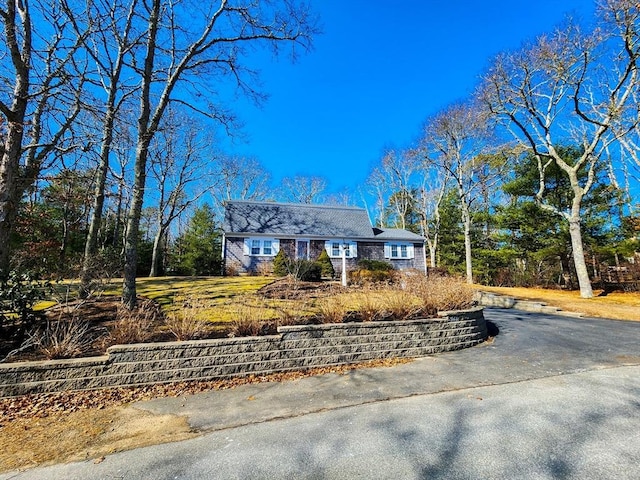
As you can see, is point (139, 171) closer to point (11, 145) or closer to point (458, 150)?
point (11, 145)

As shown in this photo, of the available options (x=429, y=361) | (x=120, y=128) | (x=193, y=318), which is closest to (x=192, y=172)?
(x=120, y=128)

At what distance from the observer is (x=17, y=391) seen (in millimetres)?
3836

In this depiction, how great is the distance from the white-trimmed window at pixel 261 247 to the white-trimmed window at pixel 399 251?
26.6 feet

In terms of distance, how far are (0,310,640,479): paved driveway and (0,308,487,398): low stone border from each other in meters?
0.50

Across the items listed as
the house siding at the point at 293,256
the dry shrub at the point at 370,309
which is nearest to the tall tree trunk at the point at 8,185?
the dry shrub at the point at 370,309

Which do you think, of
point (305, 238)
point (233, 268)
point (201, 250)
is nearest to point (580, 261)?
point (305, 238)

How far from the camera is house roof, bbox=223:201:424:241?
20234 mm

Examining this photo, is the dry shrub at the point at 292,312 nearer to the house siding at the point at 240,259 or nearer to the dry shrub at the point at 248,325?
the dry shrub at the point at 248,325

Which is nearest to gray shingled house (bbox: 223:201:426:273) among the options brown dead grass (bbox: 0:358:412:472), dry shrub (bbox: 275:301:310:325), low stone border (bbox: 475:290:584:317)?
low stone border (bbox: 475:290:584:317)

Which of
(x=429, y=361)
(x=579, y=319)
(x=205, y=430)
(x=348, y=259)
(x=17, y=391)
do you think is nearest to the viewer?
(x=205, y=430)

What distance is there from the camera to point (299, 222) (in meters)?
21.4

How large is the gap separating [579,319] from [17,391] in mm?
12977

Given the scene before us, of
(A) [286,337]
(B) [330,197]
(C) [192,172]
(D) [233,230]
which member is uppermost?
(B) [330,197]

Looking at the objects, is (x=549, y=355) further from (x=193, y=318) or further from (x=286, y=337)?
(x=193, y=318)
